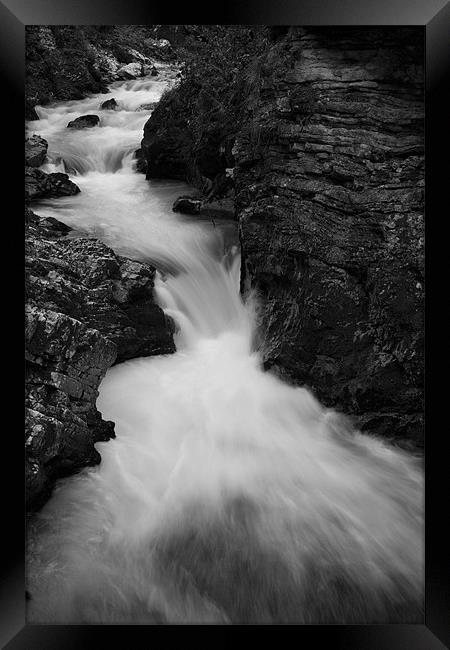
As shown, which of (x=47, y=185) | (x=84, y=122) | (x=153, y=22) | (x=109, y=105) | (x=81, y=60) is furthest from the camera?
(x=81, y=60)

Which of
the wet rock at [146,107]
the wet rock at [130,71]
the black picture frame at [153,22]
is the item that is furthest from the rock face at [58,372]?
the wet rock at [130,71]

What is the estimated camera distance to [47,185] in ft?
18.4

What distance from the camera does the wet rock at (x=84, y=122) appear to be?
8.23 metres

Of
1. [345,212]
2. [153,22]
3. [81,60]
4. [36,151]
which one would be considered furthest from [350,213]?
[81,60]

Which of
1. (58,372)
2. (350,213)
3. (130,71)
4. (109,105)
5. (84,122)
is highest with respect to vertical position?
(130,71)

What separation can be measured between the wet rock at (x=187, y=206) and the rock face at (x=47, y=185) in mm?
1354

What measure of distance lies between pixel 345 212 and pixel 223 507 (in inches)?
89.7

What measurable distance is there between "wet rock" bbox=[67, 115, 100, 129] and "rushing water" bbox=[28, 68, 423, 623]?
Result: 17.4 ft

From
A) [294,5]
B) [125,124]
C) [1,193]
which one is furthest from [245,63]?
[125,124]

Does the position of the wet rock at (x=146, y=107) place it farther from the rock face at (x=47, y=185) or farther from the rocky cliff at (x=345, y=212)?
the rocky cliff at (x=345, y=212)

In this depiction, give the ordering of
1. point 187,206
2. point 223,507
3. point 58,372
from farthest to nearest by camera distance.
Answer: point 187,206 → point 223,507 → point 58,372

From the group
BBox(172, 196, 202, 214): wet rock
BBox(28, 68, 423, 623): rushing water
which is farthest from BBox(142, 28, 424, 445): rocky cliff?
BBox(172, 196, 202, 214): wet rock

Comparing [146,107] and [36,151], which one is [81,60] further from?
[36,151]

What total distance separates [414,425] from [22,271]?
9.22ft
